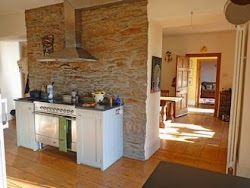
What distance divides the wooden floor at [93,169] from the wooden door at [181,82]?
2.28m

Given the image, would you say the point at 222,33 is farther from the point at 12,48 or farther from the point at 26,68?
the point at 12,48

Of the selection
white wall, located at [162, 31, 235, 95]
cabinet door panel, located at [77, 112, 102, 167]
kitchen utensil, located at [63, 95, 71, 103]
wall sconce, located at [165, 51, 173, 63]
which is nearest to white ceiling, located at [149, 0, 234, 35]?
cabinet door panel, located at [77, 112, 102, 167]

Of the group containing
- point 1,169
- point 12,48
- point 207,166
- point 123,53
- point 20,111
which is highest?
point 12,48

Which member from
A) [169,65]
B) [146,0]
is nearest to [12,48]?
[146,0]

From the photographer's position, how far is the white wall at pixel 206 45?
20.2ft

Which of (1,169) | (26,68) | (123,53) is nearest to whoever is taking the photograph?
(1,169)

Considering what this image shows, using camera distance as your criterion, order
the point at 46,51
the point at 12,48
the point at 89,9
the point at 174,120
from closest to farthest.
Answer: the point at 89,9 < the point at 46,51 < the point at 12,48 < the point at 174,120

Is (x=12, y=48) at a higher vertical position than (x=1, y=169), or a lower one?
higher

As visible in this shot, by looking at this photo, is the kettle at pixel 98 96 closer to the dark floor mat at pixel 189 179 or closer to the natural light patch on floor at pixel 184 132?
the natural light patch on floor at pixel 184 132

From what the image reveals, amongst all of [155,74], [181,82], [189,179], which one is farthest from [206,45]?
[189,179]

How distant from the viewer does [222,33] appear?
6191 mm

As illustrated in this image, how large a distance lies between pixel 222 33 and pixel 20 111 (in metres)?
5.83

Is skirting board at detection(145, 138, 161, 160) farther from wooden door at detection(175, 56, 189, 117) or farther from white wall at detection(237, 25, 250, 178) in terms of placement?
wooden door at detection(175, 56, 189, 117)

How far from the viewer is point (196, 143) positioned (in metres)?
4.06
